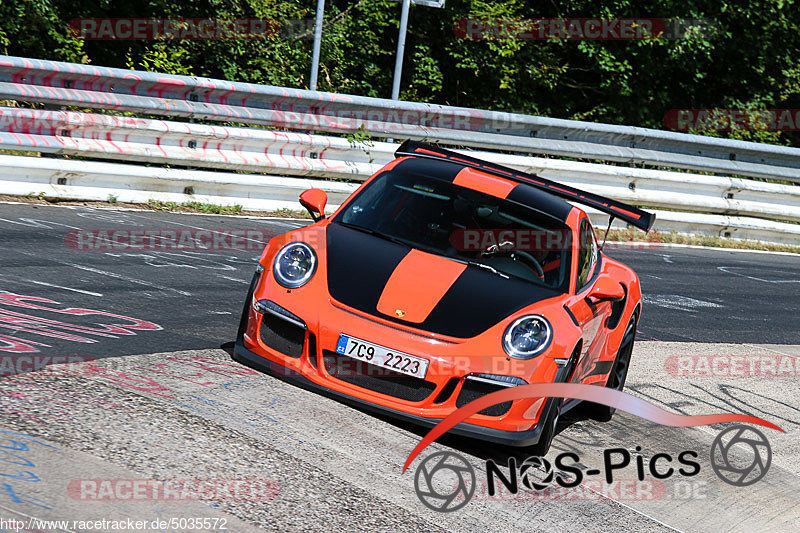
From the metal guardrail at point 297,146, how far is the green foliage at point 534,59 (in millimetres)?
5491

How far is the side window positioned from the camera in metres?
6.34

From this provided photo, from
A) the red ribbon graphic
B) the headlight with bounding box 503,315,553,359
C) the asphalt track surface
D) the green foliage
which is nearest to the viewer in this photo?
the asphalt track surface

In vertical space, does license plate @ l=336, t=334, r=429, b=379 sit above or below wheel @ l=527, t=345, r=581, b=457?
above

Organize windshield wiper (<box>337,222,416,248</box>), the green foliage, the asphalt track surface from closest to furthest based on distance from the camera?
the asphalt track surface, windshield wiper (<box>337,222,416,248</box>), the green foliage

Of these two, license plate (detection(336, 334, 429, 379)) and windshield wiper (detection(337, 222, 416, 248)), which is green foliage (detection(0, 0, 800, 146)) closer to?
windshield wiper (detection(337, 222, 416, 248))

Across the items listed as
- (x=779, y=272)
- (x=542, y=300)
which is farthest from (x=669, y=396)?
(x=779, y=272)

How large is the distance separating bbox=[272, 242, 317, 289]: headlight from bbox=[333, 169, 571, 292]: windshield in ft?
1.84

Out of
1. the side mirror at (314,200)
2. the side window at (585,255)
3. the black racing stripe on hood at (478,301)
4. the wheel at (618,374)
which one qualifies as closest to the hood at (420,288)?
the black racing stripe on hood at (478,301)

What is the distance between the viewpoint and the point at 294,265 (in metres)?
5.73

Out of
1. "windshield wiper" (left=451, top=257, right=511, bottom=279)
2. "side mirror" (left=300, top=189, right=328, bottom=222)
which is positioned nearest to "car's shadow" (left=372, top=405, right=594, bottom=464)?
"windshield wiper" (left=451, top=257, right=511, bottom=279)

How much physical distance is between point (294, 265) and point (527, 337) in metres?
1.33

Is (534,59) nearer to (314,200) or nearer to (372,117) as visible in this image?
(372,117)

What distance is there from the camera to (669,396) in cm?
740

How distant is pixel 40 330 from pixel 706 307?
24.2 feet
